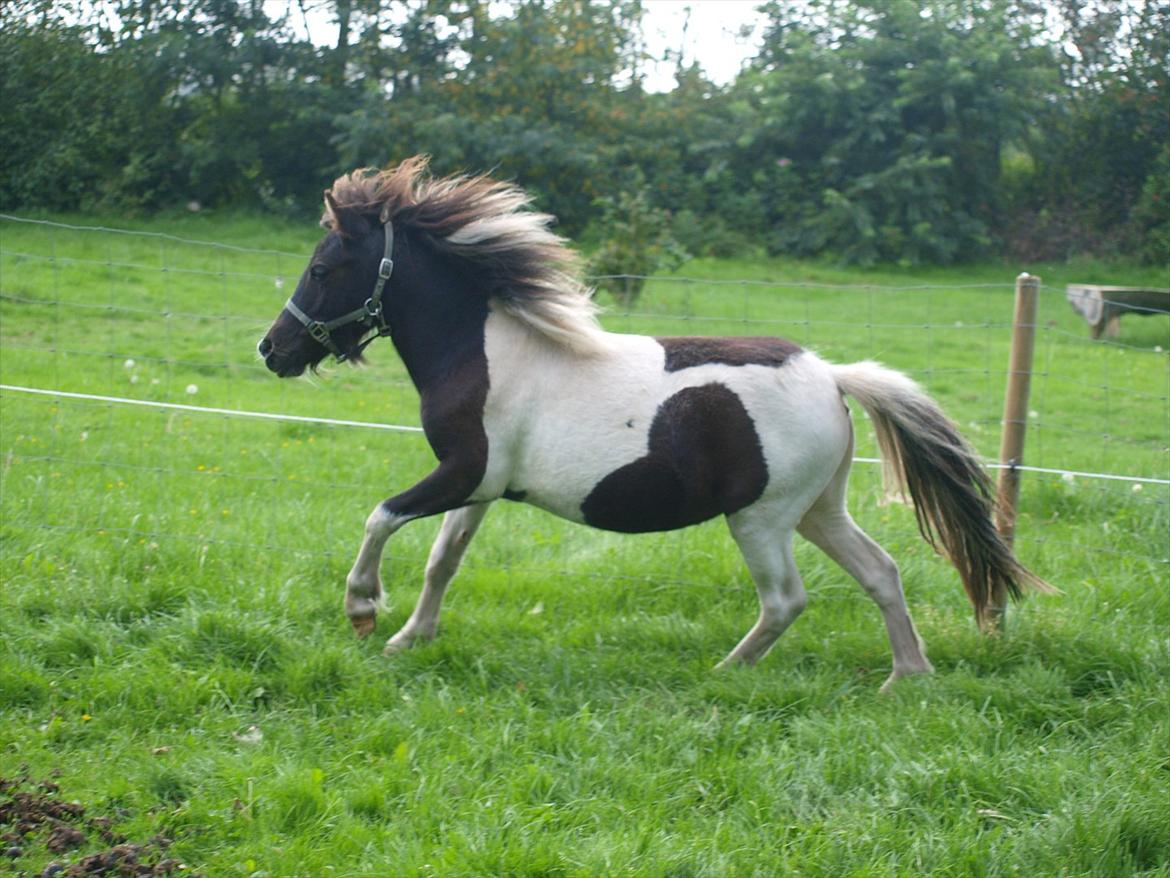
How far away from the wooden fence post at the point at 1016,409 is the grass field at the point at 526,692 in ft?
1.39

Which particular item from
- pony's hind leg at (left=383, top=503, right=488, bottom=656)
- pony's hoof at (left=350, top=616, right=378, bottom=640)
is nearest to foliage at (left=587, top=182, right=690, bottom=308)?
pony's hind leg at (left=383, top=503, right=488, bottom=656)

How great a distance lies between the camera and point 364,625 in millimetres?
4988

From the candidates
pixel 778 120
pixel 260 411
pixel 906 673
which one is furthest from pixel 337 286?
pixel 778 120

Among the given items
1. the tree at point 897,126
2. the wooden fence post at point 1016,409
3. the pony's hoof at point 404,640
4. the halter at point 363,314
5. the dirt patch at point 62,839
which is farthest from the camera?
the tree at point 897,126

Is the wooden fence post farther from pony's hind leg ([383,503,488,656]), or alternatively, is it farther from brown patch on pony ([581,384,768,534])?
pony's hind leg ([383,503,488,656])

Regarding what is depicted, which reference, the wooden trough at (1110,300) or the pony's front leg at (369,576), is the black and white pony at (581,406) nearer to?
the pony's front leg at (369,576)

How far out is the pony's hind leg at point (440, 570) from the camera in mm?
5086

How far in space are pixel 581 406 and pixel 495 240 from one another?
78 centimetres

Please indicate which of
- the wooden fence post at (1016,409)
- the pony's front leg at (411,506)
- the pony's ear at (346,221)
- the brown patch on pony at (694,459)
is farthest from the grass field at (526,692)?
the pony's ear at (346,221)

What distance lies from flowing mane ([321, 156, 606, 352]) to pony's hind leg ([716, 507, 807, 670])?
956mm

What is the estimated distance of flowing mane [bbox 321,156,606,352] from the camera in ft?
15.6

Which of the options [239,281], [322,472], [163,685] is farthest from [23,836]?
[239,281]

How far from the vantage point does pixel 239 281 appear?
13367 mm

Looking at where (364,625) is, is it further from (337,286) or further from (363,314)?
(337,286)
